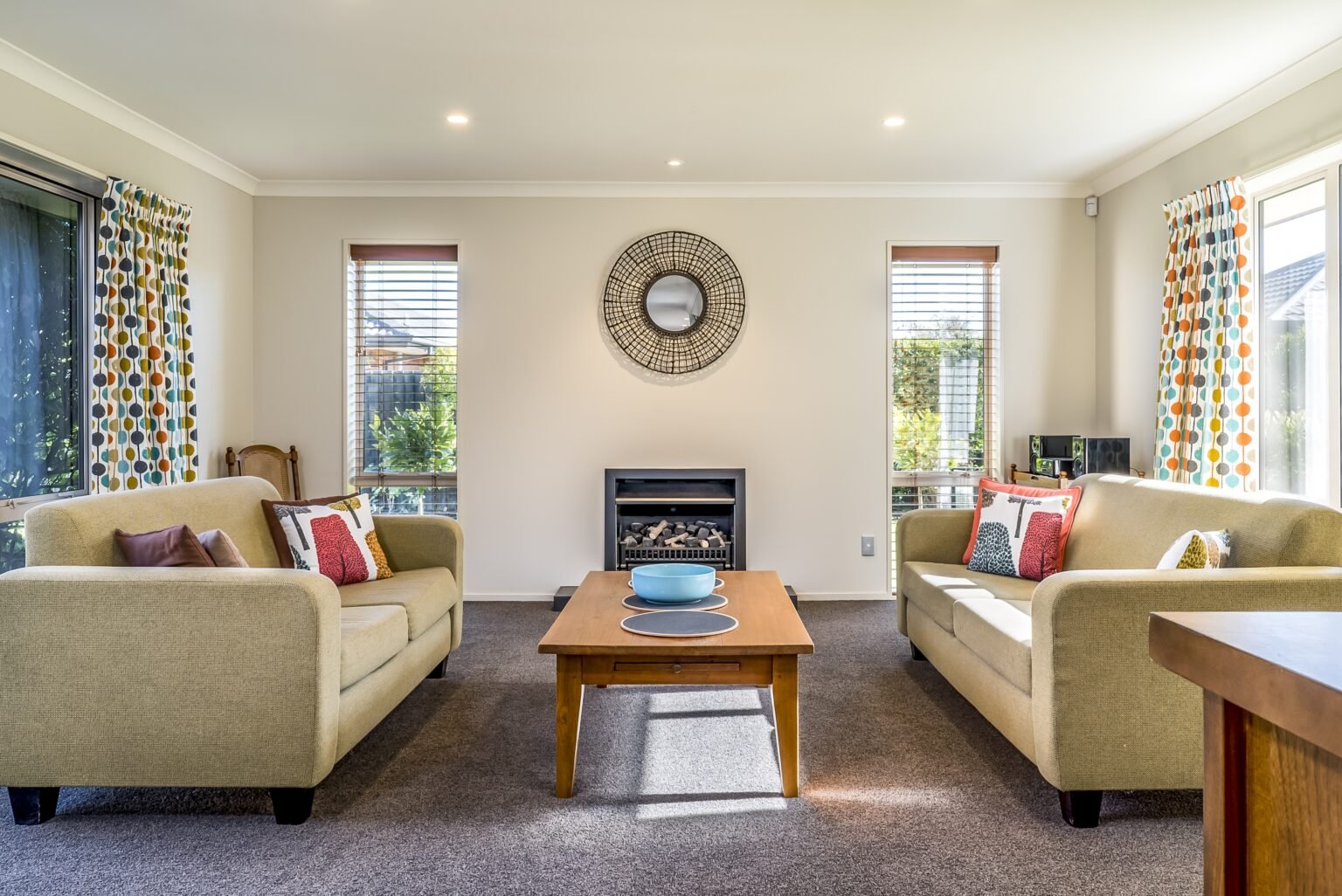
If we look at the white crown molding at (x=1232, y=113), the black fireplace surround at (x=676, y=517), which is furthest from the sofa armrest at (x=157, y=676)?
the white crown molding at (x=1232, y=113)

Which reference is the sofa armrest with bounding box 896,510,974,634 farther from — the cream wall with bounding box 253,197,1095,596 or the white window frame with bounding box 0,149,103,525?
the white window frame with bounding box 0,149,103,525

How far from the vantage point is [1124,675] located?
1.96m

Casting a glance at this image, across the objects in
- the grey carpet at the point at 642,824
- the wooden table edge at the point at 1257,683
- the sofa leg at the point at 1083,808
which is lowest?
the grey carpet at the point at 642,824

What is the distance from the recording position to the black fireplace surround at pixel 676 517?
447cm

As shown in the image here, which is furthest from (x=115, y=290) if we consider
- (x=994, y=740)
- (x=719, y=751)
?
(x=994, y=740)

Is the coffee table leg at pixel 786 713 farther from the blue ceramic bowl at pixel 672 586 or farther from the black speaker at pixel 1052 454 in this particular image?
the black speaker at pixel 1052 454

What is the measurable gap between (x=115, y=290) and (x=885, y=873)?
3784 mm

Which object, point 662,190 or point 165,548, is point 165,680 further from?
point 662,190

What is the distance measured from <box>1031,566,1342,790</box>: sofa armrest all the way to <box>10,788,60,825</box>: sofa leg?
2639 millimetres

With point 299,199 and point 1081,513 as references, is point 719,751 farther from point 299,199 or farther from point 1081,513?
point 299,199

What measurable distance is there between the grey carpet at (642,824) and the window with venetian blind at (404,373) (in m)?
2.17

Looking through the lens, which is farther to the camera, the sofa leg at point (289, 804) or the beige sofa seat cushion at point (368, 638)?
the beige sofa seat cushion at point (368, 638)

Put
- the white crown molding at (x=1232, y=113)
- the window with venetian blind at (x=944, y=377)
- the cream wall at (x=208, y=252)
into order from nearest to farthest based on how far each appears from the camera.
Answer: the white crown molding at (x=1232, y=113)
the cream wall at (x=208, y=252)
the window with venetian blind at (x=944, y=377)

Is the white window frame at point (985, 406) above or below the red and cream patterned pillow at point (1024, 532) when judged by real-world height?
above
